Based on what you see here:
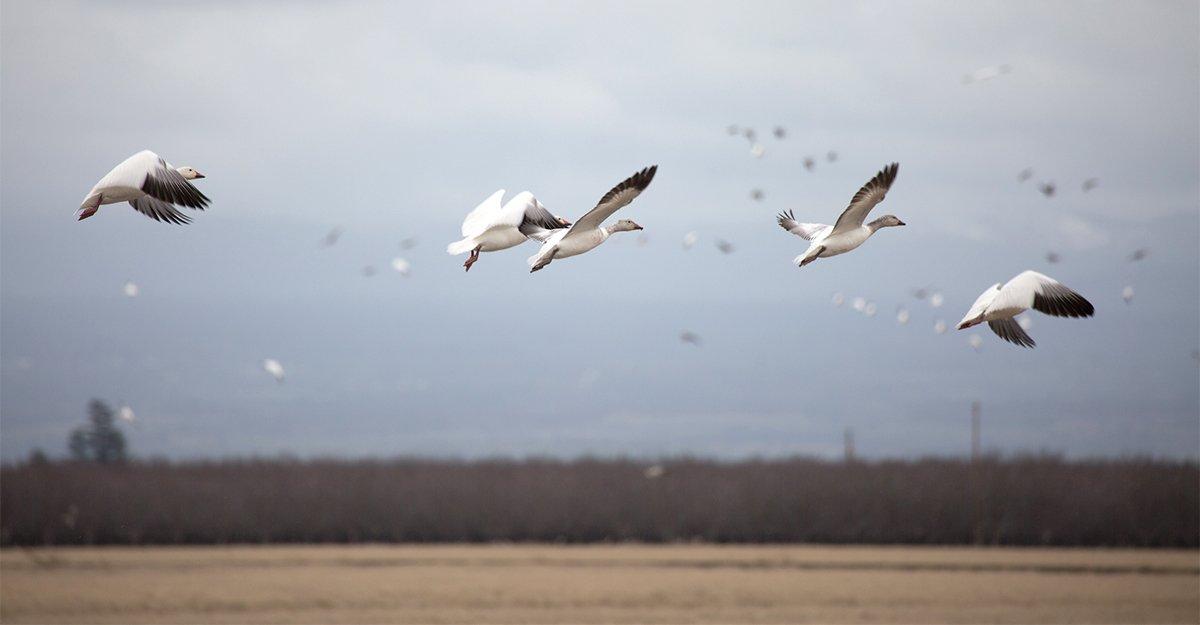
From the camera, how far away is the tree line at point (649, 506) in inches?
2021

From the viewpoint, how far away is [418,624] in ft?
113

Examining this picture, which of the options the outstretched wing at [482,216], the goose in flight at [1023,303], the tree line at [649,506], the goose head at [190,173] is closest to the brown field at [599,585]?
the tree line at [649,506]

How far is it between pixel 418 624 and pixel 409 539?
19.9 m

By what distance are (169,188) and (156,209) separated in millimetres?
643

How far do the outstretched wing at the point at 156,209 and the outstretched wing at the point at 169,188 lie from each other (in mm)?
214

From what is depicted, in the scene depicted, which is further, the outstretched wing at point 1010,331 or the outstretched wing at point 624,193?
the outstretched wing at point 1010,331

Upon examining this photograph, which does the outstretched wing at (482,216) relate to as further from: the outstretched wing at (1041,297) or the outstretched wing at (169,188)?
the outstretched wing at (1041,297)

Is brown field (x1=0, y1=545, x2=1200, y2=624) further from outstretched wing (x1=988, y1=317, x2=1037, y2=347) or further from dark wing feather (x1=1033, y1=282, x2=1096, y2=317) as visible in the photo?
dark wing feather (x1=1033, y1=282, x2=1096, y2=317)

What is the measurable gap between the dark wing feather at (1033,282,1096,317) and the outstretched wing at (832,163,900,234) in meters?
1.69

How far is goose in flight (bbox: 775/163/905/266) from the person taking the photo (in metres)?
11.6

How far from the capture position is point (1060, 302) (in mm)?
12305

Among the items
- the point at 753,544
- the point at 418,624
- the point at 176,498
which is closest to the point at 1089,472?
the point at 753,544

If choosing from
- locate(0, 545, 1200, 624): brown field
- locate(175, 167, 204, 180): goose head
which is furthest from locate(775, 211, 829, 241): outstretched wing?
locate(0, 545, 1200, 624): brown field

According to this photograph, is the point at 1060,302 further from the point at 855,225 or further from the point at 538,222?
the point at 538,222
